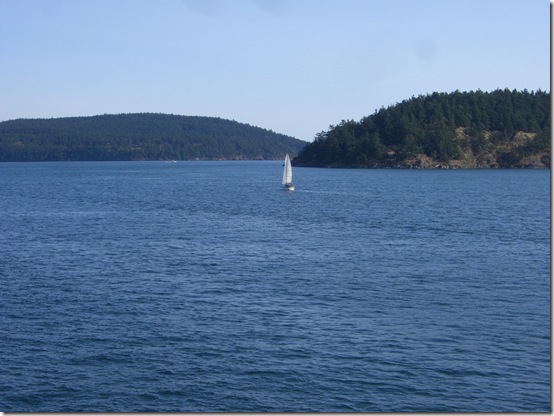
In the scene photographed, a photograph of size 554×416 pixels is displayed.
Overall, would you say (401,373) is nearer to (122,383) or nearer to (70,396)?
(122,383)

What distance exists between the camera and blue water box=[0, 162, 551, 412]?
89.7 ft

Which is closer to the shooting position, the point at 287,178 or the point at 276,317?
the point at 276,317

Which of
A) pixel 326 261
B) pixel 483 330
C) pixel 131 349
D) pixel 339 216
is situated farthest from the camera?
pixel 339 216

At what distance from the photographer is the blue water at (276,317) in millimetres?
27344

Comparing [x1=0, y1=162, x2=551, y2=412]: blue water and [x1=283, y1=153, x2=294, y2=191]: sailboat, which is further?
[x1=283, y1=153, x2=294, y2=191]: sailboat

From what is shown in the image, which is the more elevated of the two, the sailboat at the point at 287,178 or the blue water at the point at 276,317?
the sailboat at the point at 287,178

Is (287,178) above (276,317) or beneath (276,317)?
above

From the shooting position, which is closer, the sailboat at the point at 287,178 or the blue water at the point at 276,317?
the blue water at the point at 276,317

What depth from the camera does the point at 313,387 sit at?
27.8 meters

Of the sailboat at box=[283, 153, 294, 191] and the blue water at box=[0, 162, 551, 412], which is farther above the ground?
the sailboat at box=[283, 153, 294, 191]

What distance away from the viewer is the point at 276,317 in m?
36.2

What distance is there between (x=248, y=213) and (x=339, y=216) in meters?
10.7

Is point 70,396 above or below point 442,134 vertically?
below

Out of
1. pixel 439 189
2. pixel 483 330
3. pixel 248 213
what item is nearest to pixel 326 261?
pixel 483 330
